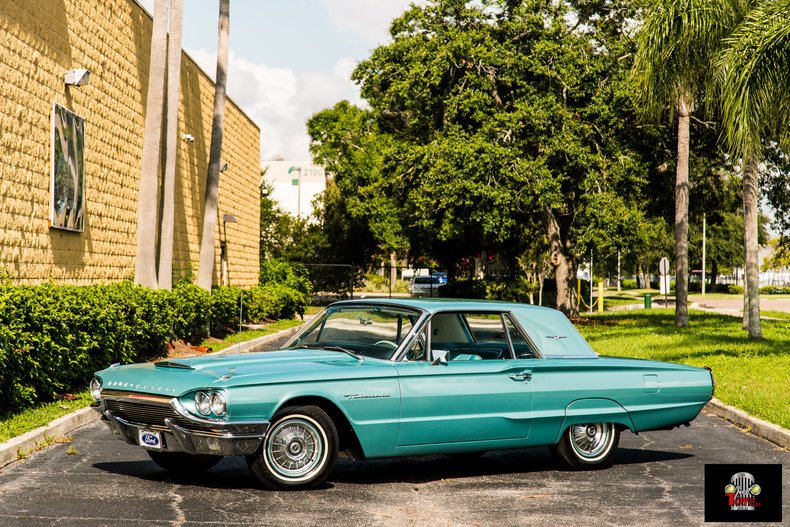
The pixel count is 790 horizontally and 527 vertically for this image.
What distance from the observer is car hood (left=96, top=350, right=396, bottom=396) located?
718cm

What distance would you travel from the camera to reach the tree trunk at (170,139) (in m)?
22.2

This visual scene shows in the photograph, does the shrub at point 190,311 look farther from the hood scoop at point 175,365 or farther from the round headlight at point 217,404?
the round headlight at point 217,404

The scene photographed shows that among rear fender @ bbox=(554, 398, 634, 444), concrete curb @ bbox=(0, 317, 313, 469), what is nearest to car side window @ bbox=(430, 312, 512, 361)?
rear fender @ bbox=(554, 398, 634, 444)

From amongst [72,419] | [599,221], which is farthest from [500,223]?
[72,419]

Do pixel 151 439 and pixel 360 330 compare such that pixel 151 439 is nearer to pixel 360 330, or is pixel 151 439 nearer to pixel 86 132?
pixel 360 330

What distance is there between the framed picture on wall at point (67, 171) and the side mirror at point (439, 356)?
10790 mm

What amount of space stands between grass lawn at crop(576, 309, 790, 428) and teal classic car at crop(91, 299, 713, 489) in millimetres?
3478

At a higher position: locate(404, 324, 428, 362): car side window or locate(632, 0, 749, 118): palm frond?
locate(632, 0, 749, 118): palm frond

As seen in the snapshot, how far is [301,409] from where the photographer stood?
732 centimetres

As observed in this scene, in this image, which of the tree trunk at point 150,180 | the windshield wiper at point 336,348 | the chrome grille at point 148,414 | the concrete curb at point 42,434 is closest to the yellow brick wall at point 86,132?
the tree trunk at point 150,180

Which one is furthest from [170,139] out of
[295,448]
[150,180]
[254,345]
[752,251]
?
[295,448]

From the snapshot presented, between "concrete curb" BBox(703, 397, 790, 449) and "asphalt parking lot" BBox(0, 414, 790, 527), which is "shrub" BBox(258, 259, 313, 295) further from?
"asphalt parking lot" BBox(0, 414, 790, 527)

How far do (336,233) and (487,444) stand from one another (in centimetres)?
5511

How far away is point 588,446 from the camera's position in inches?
345
